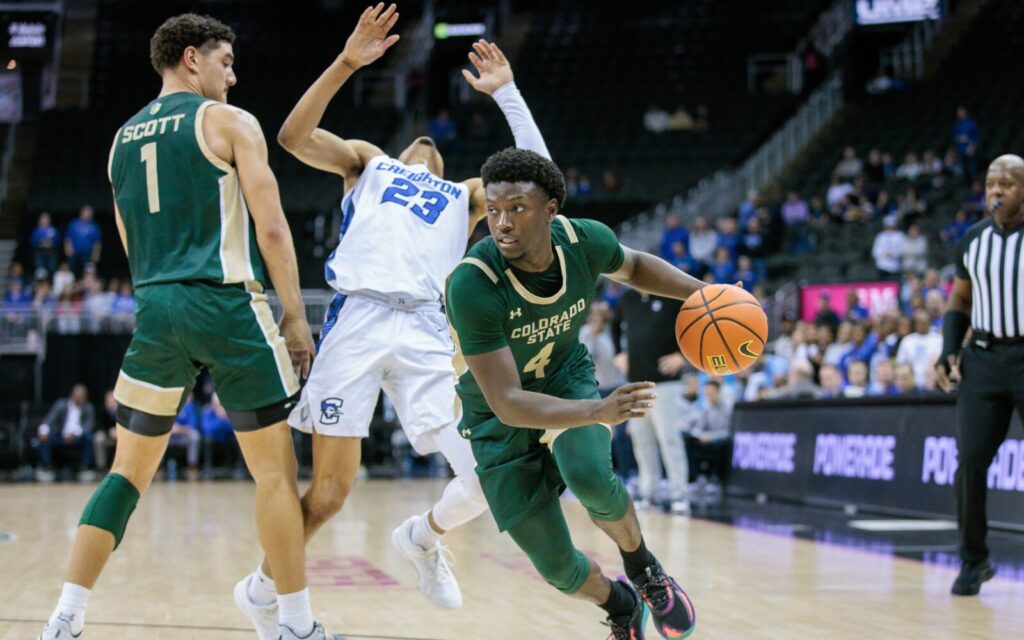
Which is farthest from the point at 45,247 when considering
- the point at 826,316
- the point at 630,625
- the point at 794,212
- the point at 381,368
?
the point at 630,625

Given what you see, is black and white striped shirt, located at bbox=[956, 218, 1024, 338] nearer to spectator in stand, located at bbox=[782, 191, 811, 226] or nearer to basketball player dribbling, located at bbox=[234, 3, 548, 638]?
basketball player dribbling, located at bbox=[234, 3, 548, 638]

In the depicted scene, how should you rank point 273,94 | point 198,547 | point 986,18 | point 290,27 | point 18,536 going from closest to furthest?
point 198,547, point 18,536, point 986,18, point 273,94, point 290,27

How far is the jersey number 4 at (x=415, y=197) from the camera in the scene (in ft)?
16.8

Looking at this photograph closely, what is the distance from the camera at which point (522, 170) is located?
396cm

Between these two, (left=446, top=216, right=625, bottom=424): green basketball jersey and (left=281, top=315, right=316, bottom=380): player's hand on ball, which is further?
(left=281, top=315, right=316, bottom=380): player's hand on ball

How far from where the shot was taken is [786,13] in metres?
27.3

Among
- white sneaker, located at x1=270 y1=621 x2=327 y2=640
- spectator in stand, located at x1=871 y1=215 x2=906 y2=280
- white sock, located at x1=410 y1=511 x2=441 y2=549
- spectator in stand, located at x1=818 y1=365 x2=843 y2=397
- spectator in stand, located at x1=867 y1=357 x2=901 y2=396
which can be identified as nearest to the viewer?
white sneaker, located at x1=270 y1=621 x2=327 y2=640

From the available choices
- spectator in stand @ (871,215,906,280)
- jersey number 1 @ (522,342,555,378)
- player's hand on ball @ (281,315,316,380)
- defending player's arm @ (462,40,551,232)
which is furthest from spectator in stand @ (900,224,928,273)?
player's hand on ball @ (281,315,316,380)

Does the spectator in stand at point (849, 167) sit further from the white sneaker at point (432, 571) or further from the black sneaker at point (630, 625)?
the black sneaker at point (630, 625)

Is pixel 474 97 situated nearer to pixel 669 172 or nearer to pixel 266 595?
pixel 669 172

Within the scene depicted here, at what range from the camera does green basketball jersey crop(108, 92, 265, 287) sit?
416cm

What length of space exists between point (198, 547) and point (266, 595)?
12.1 feet

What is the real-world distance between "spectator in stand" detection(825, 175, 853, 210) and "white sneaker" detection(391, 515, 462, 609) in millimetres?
15282

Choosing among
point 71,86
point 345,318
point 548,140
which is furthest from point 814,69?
point 345,318
